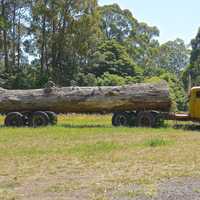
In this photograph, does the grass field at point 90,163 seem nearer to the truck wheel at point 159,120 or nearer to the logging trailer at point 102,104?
the truck wheel at point 159,120

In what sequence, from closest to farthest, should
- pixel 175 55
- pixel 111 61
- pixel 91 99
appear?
pixel 91 99 → pixel 111 61 → pixel 175 55

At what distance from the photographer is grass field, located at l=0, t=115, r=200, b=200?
888 centimetres

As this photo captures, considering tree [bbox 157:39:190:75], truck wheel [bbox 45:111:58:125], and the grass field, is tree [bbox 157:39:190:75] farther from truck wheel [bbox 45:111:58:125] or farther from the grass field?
the grass field

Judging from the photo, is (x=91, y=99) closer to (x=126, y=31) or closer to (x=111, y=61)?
(x=111, y=61)

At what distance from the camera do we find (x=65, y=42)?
175 ft

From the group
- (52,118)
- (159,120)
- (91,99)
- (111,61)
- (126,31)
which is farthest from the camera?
(126,31)

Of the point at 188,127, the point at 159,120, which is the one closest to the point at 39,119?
the point at 159,120

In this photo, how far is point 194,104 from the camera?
918 inches

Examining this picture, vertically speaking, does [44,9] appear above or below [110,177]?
above

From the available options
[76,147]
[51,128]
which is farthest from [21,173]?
[51,128]

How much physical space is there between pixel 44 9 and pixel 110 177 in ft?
142

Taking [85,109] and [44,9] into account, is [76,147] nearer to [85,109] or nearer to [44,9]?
[85,109]

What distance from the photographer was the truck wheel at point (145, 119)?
23.7 metres

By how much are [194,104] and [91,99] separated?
4.81m
